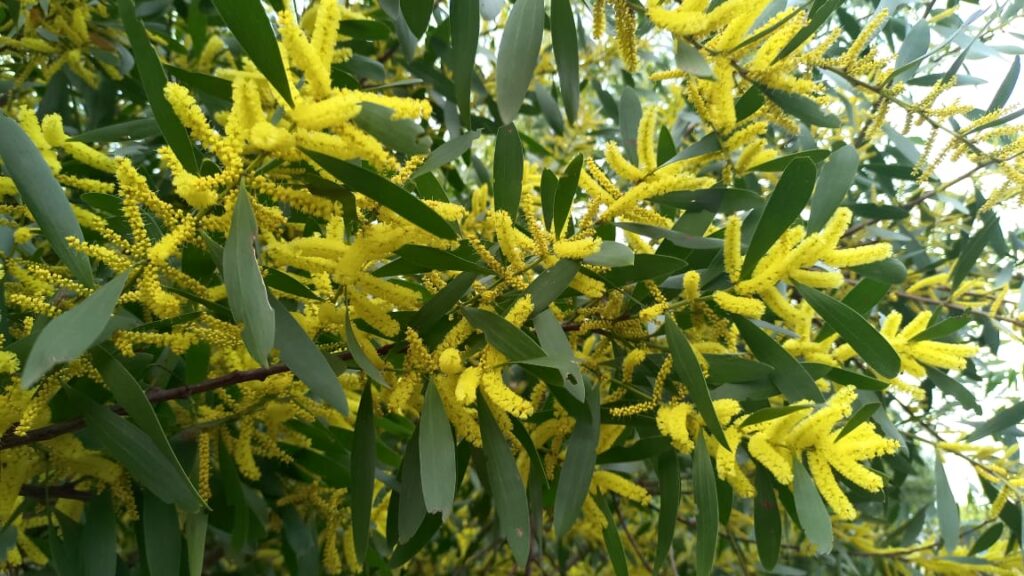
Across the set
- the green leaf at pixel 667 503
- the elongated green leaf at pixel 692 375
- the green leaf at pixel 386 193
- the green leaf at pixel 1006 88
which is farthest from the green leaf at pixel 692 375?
the green leaf at pixel 1006 88

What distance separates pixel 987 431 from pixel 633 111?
100cm

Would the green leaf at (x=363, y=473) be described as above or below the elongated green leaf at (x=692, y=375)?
below

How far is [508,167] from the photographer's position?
108 centimetres

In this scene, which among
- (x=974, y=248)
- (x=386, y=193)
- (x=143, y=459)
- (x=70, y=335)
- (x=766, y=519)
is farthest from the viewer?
(x=974, y=248)

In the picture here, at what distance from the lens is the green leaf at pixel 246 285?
750mm

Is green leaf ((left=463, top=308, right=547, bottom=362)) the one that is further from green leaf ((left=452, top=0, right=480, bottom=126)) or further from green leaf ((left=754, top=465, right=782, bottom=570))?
green leaf ((left=754, top=465, right=782, bottom=570))

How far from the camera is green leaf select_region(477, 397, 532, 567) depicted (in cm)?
111

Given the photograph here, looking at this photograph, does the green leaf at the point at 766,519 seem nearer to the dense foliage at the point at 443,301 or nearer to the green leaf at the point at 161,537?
the dense foliage at the point at 443,301

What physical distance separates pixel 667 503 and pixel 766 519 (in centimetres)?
22

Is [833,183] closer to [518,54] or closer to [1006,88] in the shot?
[518,54]

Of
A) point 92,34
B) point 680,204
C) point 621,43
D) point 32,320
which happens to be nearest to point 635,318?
point 680,204

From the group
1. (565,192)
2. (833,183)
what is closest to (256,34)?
(565,192)

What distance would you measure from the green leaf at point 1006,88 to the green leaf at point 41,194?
1643 mm

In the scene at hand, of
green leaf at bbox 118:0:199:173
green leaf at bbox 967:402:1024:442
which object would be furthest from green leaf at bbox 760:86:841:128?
green leaf at bbox 118:0:199:173
